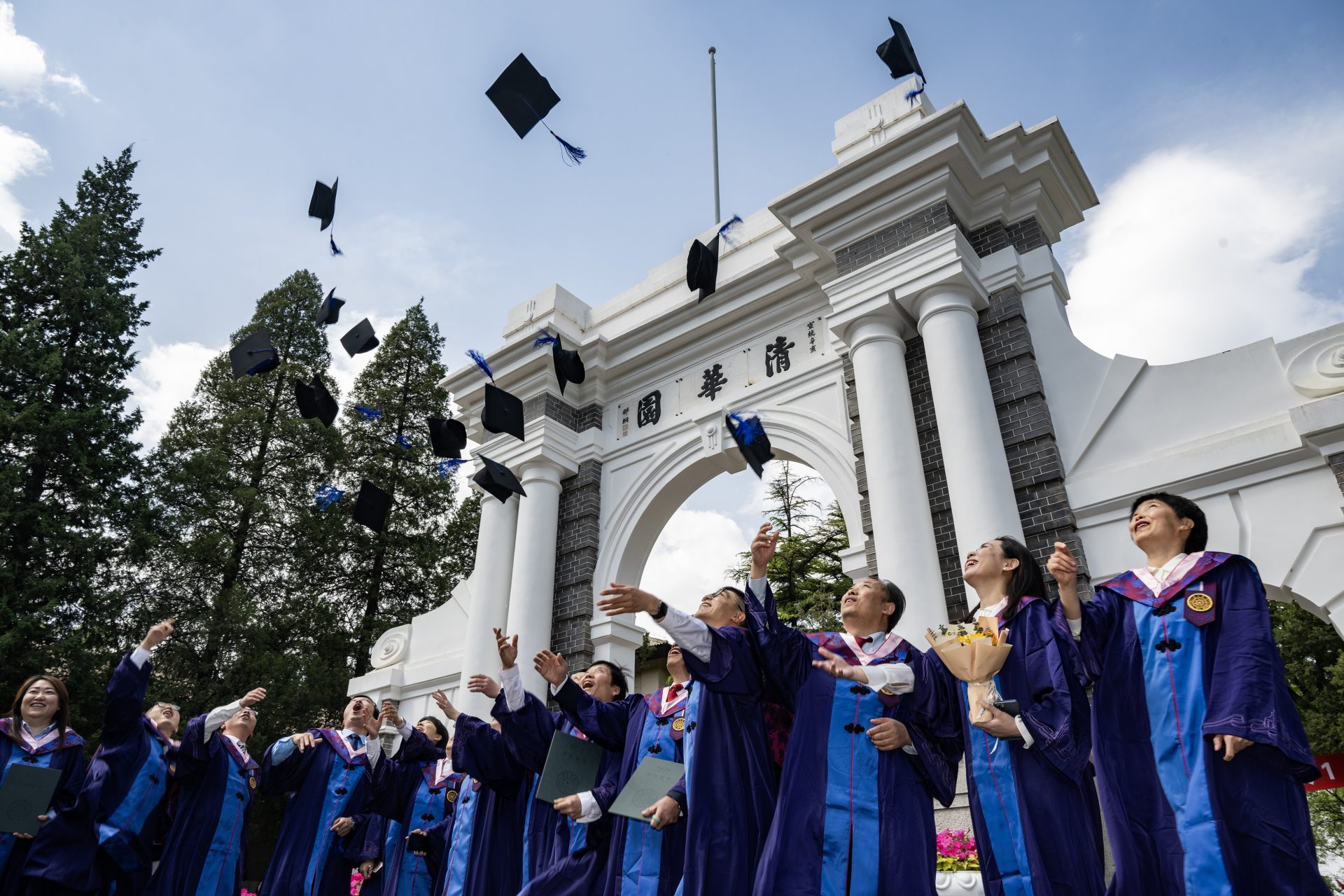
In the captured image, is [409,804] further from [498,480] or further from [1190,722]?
[1190,722]

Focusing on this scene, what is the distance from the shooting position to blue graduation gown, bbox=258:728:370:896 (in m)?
5.21

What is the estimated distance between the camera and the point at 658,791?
359 cm

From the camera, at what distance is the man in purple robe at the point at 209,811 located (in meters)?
4.79

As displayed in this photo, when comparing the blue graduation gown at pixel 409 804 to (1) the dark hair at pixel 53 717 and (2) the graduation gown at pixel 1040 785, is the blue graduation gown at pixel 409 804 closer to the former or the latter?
(1) the dark hair at pixel 53 717

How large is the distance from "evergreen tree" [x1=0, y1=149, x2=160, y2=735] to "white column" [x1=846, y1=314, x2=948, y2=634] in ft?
34.7

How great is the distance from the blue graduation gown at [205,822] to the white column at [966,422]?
184 inches

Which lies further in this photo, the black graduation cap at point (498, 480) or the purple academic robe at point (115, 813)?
the black graduation cap at point (498, 480)

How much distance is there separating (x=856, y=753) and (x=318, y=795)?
3.70 meters

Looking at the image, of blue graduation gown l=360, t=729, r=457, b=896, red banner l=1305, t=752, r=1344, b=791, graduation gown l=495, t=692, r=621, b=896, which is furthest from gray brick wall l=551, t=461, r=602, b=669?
red banner l=1305, t=752, r=1344, b=791

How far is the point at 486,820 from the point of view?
16.2 ft

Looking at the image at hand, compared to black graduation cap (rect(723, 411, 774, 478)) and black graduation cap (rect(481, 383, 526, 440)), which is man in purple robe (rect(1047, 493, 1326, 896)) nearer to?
black graduation cap (rect(723, 411, 774, 478))

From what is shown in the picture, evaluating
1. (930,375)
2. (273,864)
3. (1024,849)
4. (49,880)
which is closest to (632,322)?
(930,375)

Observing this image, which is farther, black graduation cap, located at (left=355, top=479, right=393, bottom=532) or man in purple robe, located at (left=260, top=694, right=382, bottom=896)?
black graduation cap, located at (left=355, top=479, right=393, bottom=532)

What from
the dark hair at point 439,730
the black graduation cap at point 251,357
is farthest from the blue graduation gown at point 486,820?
the black graduation cap at point 251,357
